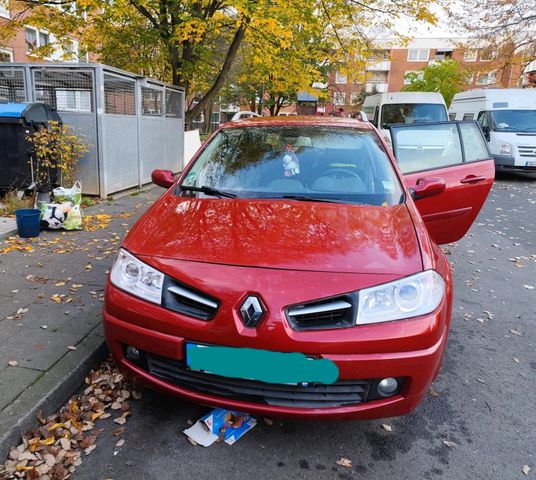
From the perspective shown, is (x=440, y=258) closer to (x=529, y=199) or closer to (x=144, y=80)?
(x=144, y=80)

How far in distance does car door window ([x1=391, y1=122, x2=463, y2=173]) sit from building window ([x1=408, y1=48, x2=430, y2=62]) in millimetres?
58229

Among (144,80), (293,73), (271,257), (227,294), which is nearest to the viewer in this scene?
(227,294)

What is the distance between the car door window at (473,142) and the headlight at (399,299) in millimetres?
3385

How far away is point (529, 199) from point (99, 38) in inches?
486

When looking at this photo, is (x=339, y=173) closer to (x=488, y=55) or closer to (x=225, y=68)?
(x=225, y=68)

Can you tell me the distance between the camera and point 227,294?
2018 mm

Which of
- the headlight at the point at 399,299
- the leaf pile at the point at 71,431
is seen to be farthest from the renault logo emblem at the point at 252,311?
the leaf pile at the point at 71,431

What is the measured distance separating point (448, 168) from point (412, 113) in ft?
36.1

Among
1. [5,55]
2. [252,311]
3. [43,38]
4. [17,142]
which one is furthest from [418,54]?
[252,311]

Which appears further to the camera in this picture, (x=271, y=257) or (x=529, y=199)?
(x=529, y=199)

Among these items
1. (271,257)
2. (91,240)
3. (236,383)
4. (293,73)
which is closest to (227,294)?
(271,257)

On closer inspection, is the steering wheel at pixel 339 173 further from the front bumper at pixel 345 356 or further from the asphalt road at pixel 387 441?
the asphalt road at pixel 387 441

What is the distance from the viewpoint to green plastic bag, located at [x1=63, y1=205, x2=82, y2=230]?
5598 millimetres

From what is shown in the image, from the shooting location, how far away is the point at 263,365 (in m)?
1.96
